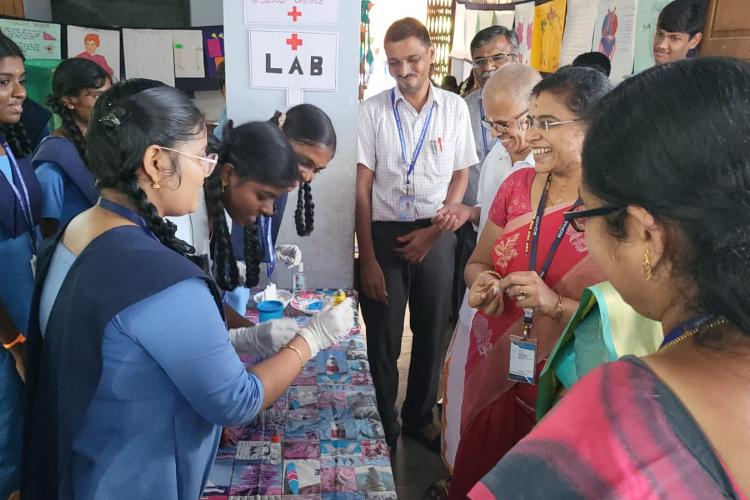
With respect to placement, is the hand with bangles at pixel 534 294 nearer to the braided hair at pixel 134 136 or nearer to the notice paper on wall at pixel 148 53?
the braided hair at pixel 134 136

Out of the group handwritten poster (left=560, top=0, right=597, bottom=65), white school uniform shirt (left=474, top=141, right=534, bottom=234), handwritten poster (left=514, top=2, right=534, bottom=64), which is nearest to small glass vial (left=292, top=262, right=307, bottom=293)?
white school uniform shirt (left=474, top=141, right=534, bottom=234)

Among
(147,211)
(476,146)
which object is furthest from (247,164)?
(476,146)

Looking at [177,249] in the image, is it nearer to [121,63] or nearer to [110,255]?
[110,255]

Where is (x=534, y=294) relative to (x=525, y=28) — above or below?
below

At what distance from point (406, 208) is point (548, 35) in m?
1.72

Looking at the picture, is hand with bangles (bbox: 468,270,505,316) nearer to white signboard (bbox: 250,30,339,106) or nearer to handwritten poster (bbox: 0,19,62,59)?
white signboard (bbox: 250,30,339,106)

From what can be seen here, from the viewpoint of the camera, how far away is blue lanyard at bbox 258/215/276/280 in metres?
1.87

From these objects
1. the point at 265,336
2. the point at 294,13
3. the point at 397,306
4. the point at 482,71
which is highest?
the point at 294,13

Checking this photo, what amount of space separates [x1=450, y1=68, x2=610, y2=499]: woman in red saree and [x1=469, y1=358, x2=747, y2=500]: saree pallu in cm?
78

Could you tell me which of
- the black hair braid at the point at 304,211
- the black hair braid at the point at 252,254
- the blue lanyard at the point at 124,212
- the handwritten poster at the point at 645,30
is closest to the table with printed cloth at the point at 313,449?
the black hair braid at the point at 252,254

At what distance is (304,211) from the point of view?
2016 mm

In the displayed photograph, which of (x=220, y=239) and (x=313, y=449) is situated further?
(x=220, y=239)

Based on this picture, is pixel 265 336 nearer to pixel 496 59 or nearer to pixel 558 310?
pixel 558 310

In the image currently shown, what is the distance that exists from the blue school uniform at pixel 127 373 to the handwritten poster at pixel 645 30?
2199 mm
